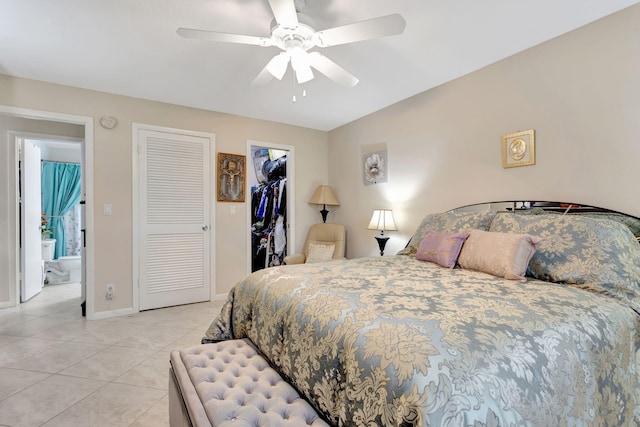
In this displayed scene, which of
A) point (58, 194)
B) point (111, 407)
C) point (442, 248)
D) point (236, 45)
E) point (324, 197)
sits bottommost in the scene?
point (111, 407)

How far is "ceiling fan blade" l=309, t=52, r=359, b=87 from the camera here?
1.99 m

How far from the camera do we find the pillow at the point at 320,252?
3884 millimetres

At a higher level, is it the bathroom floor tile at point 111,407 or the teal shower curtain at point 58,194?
the teal shower curtain at point 58,194

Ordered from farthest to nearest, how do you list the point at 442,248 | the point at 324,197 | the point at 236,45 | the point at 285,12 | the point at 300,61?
1. the point at 324,197
2. the point at 236,45
3. the point at 442,248
4. the point at 300,61
5. the point at 285,12

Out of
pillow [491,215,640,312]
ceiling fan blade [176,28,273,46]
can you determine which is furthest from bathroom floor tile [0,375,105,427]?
pillow [491,215,640,312]

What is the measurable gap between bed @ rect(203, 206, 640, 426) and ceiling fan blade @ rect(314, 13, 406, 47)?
132 cm

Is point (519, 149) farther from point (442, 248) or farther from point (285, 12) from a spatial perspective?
point (285, 12)

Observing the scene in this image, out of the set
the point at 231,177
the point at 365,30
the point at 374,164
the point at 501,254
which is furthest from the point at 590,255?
the point at 231,177

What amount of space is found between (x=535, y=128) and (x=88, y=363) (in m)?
3.74

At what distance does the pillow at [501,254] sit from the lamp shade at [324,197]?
246cm

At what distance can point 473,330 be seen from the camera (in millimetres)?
960

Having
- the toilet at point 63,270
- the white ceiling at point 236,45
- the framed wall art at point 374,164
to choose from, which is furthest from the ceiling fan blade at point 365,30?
the toilet at point 63,270

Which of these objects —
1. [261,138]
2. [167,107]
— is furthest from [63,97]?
[261,138]

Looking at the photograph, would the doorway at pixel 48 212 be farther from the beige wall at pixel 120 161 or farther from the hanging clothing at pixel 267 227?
the hanging clothing at pixel 267 227
